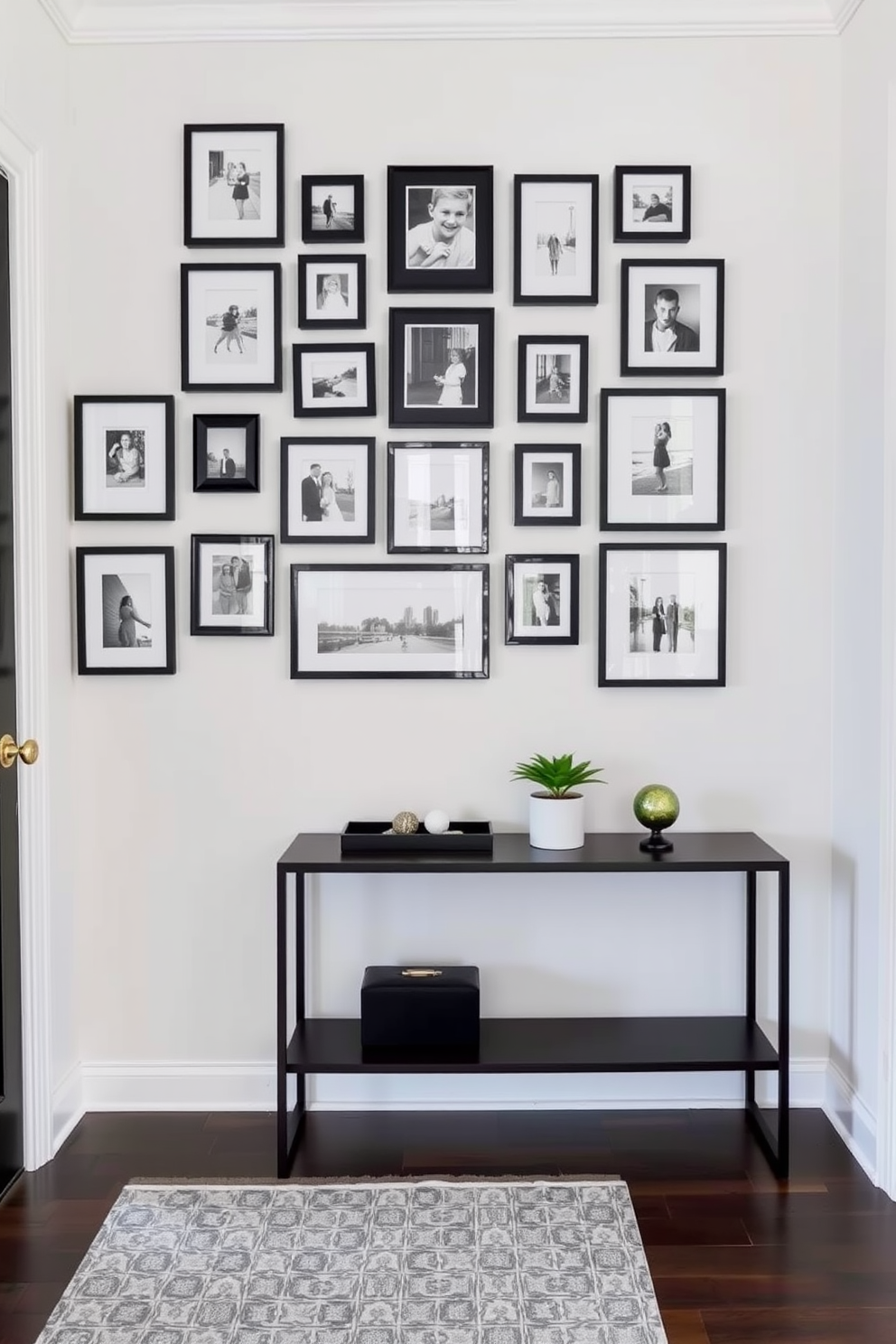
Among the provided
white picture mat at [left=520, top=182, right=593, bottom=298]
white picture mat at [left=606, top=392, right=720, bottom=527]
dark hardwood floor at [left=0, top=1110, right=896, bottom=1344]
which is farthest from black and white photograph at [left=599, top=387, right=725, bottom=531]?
dark hardwood floor at [left=0, top=1110, right=896, bottom=1344]

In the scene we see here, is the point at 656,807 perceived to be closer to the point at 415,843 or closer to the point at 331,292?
the point at 415,843

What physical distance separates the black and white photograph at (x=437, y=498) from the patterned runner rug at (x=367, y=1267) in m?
1.54

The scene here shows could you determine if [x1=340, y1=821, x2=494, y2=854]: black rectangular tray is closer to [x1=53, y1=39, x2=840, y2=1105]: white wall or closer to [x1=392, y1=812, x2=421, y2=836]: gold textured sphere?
[x1=392, y1=812, x2=421, y2=836]: gold textured sphere

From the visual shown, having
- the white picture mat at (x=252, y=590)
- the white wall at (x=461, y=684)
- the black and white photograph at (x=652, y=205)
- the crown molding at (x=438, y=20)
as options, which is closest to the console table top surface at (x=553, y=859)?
the white wall at (x=461, y=684)

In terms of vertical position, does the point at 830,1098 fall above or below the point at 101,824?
below

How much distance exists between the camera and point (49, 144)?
253cm

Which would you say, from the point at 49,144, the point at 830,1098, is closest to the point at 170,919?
the point at 830,1098

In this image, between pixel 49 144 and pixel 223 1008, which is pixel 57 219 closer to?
pixel 49 144

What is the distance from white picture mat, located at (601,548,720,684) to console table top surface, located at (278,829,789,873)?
1.49ft

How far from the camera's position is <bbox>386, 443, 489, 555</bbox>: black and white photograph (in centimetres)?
269

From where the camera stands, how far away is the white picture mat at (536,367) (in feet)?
8.77

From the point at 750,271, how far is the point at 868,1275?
91.2 inches

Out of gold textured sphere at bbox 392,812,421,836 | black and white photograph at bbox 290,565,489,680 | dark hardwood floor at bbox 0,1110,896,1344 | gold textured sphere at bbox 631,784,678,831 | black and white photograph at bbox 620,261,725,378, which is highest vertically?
black and white photograph at bbox 620,261,725,378

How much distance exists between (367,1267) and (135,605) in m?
1.64
